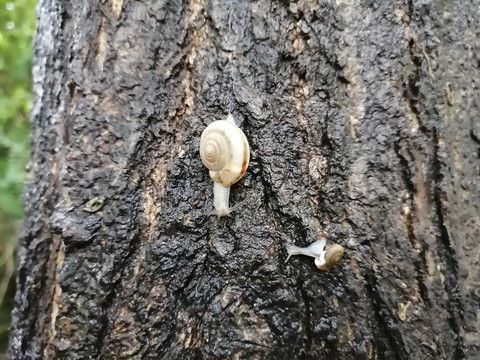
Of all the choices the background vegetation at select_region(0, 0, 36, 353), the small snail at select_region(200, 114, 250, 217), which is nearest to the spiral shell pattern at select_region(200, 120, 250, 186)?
the small snail at select_region(200, 114, 250, 217)

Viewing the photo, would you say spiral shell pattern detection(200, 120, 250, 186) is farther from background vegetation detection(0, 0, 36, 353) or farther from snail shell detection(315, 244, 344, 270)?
background vegetation detection(0, 0, 36, 353)

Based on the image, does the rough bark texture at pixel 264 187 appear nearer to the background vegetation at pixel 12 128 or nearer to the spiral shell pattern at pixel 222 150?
the spiral shell pattern at pixel 222 150

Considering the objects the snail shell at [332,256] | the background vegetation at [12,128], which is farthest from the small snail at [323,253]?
the background vegetation at [12,128]

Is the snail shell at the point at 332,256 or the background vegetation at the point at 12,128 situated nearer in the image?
the snail shell at the point at 332,256

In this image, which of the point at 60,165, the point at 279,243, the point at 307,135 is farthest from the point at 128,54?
the point at 279,243

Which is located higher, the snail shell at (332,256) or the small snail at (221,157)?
the small snail at (221,157)
